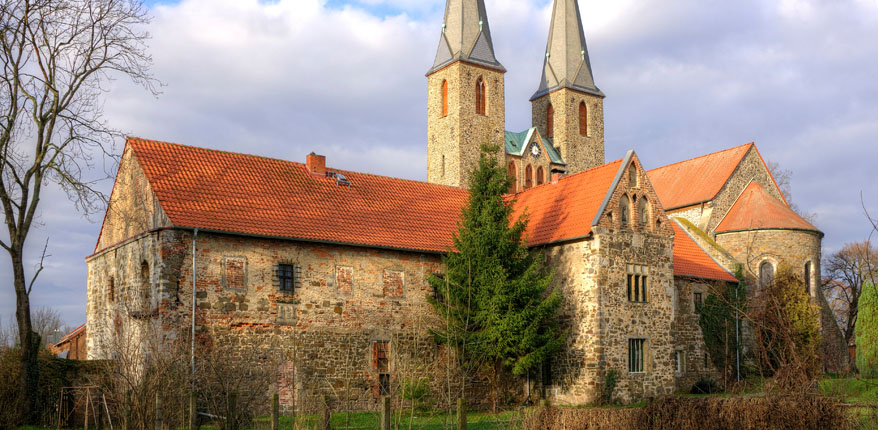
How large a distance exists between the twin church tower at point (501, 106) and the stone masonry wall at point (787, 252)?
20204 millimetres

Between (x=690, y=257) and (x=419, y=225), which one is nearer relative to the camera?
(x=419, y=225)

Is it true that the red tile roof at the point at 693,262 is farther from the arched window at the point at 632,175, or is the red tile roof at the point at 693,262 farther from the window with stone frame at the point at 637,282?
the arched window at the point at 632,175

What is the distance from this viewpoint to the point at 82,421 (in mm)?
21531

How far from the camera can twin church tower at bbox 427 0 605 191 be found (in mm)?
59875

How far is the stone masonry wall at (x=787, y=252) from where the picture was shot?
3703 cm

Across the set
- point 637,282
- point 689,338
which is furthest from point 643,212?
point 689,338

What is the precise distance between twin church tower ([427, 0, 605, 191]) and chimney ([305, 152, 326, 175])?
27.4 m

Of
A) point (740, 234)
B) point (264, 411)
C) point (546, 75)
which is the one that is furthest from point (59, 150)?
point (546, 75)

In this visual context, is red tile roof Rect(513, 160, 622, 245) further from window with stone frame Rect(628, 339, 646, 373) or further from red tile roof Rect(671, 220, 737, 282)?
red tile roof Rect(671, 220, 737, 282)

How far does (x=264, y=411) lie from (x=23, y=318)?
6.87 meters

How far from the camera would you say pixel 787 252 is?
37156 millimetres

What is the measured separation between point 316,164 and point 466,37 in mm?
34018

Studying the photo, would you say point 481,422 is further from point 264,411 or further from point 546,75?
point 546,75

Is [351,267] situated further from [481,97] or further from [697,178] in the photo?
[481,97]
